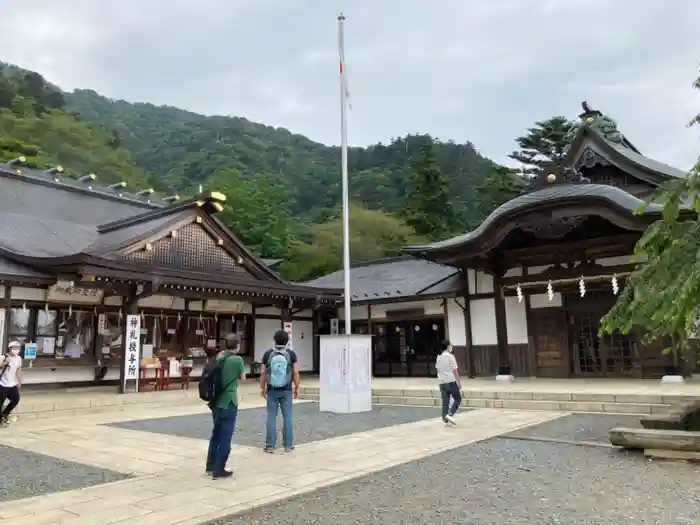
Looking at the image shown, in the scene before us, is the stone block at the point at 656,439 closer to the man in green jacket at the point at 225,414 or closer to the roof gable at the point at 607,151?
the man in green jacket at the point at 225,414

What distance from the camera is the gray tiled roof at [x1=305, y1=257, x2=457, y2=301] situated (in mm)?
17578

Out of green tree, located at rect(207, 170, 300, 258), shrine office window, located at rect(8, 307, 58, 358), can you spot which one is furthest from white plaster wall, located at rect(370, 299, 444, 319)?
green tree, located at rect(207, 170, 300, 258)

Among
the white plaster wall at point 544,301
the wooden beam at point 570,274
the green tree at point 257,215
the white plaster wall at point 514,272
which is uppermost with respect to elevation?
the green tree at point 257,215

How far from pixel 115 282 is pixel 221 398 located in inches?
317

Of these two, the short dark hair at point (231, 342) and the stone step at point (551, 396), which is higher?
the short dark hair at point (231, 342)

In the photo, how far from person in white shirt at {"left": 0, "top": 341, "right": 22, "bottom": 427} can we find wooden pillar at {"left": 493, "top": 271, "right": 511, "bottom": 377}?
11361 millimetres

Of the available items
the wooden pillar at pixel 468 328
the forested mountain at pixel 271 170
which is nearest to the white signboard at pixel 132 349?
the wooden pillar at pixel 468 328

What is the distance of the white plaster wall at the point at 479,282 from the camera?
15867mm

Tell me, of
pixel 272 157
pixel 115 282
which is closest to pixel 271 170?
pixel 272 157

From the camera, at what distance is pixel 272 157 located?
5106cm

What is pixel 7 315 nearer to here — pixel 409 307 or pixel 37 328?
pixel 37 328

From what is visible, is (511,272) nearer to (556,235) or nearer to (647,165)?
(556,235)

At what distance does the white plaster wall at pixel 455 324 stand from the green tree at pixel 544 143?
20.1 m

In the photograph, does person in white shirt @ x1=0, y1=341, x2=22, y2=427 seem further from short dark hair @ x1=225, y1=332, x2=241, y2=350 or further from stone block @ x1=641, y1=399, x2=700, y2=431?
stone block @ x1=641, y1=399, x2=700, y2=431
